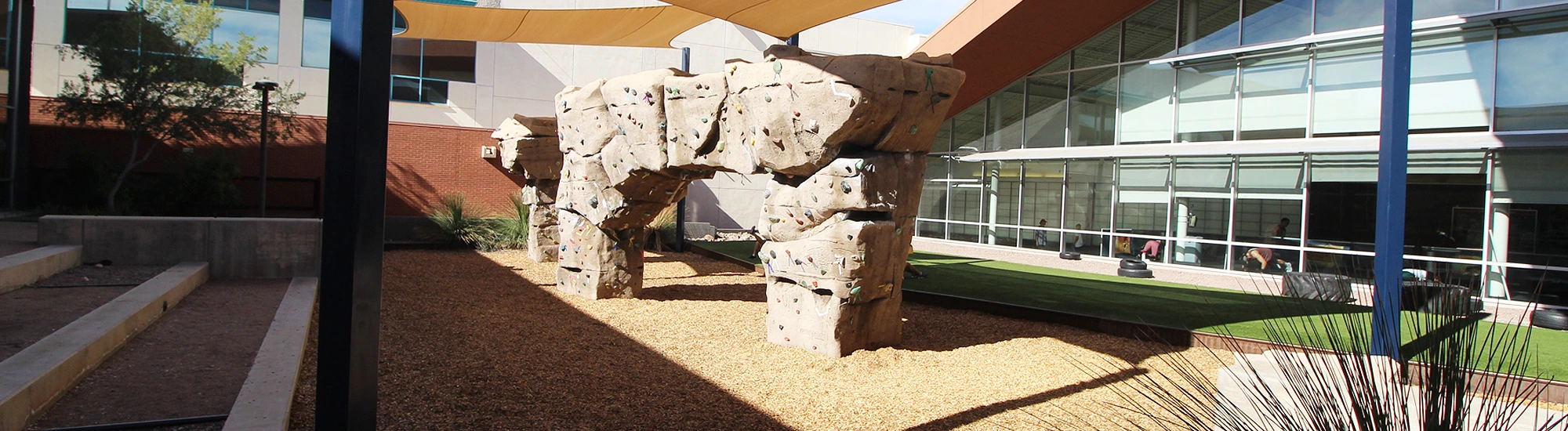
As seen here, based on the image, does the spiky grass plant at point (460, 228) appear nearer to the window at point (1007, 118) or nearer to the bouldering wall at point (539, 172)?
the bouldering wall at point (539, 172)

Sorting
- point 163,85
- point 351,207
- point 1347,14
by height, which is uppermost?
point 1347,14

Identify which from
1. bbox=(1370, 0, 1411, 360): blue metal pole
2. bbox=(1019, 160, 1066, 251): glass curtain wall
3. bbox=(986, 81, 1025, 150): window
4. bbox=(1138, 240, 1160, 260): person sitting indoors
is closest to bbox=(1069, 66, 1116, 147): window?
bbox=(1019, 160, 1066, 251): glass curtain wall

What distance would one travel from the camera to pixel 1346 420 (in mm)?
2152

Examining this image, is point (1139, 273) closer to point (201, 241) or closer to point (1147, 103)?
point (1147, 103)

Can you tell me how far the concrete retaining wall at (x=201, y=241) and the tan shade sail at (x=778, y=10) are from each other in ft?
16.6

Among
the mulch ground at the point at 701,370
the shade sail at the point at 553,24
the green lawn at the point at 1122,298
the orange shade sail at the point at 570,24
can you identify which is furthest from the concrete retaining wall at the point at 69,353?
the green lawn at the point at 1122,298

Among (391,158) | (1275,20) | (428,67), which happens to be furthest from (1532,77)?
(391,158)

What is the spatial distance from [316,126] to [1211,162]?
16661 millimetres

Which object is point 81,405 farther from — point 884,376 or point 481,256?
point 481,256

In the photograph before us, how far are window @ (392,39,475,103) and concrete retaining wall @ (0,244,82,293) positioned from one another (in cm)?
925

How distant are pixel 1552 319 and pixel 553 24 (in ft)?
39.5

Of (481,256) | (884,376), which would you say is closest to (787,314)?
(884,376)

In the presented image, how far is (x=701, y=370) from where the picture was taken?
6.04 m

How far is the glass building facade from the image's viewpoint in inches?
393
